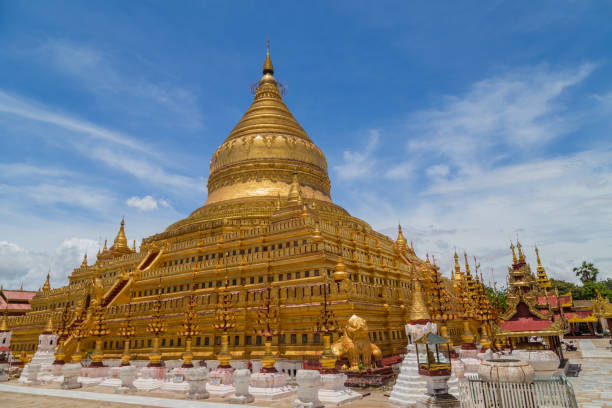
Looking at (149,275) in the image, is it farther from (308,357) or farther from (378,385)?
(378,385)

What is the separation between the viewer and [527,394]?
467 inches

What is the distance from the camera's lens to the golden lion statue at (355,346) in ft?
67.7

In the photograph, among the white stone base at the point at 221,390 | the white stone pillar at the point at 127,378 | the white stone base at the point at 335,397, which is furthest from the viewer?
the white stone pillar at the point at 127,378

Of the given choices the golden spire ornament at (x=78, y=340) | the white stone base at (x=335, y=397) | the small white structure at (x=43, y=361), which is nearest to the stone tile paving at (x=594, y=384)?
the white stone base at (x=335, y=397)

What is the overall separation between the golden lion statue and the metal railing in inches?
327

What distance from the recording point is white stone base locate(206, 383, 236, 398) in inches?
758

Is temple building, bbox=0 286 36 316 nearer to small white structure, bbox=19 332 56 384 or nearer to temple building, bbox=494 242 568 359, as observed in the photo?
small white structure, bbox=19 332 56 384

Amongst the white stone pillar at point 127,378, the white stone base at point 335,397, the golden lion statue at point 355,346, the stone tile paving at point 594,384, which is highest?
the golden lion statue at point 355,346

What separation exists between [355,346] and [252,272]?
1124cm

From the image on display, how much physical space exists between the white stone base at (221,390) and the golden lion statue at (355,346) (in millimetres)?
5302

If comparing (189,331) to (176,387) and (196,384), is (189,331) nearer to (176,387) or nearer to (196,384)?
(176,387)

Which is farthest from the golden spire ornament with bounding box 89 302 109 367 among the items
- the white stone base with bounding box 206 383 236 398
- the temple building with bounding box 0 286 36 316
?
the temple building with bounding box 0 286 36 316

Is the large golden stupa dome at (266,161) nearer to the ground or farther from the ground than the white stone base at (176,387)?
farther from the ground

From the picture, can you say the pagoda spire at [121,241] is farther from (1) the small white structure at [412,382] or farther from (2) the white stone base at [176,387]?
(1) the small white structure at [412,382]
